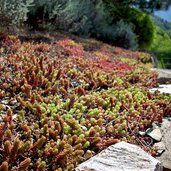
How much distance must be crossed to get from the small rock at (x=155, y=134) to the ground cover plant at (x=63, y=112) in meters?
0.08

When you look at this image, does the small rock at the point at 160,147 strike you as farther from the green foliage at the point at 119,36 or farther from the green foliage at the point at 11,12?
the green foliage at the point at 119,36

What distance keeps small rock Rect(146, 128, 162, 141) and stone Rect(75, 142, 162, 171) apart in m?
0.92

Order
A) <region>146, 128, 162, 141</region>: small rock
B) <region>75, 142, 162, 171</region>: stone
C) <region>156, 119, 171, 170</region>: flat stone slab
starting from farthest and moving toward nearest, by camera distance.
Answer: <region>146, 128, 162, 141</region>: small rock → <region>156, 119, 171, 170</region>: flat stone slab → <region>75, 142, 162, 171</region>: stone

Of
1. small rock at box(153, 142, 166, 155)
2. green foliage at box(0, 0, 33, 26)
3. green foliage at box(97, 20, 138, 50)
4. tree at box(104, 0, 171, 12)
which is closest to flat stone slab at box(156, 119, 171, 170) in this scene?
small rock at box(153, 142, 166, 155)

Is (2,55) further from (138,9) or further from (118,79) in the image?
(138,9)

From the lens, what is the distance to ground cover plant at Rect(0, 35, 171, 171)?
3812mm

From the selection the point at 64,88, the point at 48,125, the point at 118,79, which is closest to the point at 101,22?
the point at 118,79

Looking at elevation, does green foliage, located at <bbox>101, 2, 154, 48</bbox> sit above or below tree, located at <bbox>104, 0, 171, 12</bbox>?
below

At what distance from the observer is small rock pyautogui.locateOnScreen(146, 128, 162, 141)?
16.3ft

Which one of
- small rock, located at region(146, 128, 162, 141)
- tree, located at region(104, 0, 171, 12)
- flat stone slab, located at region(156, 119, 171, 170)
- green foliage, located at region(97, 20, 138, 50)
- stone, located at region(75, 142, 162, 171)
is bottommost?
green foliage, located at region(97, 20, 138, 50)

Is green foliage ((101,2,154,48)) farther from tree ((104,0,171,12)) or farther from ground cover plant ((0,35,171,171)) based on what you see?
ground cover plant ((0,35,171,171))

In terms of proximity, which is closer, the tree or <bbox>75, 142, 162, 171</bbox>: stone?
<bbox>75, 142, 162, 171</bbox>: stone

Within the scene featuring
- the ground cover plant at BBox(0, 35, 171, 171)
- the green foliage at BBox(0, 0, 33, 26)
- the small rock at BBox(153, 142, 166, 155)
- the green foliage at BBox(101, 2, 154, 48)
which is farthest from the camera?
the green foliage at BBox(101, 2, 154, 48)

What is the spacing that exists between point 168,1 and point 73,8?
988 centimetres
